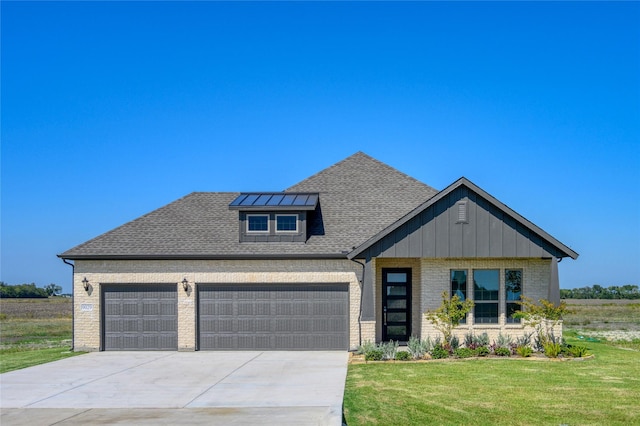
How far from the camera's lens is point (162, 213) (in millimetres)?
24812

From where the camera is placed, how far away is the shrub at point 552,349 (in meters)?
18.8

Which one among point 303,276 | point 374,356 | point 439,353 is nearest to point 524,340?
point 439,353

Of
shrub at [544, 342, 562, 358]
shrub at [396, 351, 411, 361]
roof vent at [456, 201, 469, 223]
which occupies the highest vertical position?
roof vent at [456, 201, 469, 223]

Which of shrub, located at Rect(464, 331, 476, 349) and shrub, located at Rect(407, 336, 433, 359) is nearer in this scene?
shrub, located at Rect(407, 336, 433, 359)

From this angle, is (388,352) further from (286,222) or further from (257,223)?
(257,223)

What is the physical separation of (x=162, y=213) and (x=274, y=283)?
5.90 m

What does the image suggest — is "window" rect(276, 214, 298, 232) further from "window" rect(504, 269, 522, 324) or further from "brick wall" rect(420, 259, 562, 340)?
"window" rect(504, 269, 522, 324)

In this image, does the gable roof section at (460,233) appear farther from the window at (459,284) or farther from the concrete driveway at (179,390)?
the concrete driveway at (179,390)

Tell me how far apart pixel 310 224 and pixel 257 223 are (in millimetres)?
1912

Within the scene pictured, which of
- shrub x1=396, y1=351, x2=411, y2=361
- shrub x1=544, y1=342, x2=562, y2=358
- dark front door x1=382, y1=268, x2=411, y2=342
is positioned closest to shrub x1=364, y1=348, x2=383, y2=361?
shrub x1=396, y1=351, x2=411, y2=361

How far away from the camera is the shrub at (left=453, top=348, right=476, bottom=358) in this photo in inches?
741

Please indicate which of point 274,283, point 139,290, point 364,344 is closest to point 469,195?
point 364,344

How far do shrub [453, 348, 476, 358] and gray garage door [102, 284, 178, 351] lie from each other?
9.27 m

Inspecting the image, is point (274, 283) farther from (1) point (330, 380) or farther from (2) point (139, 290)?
(1) point (330, 380)
